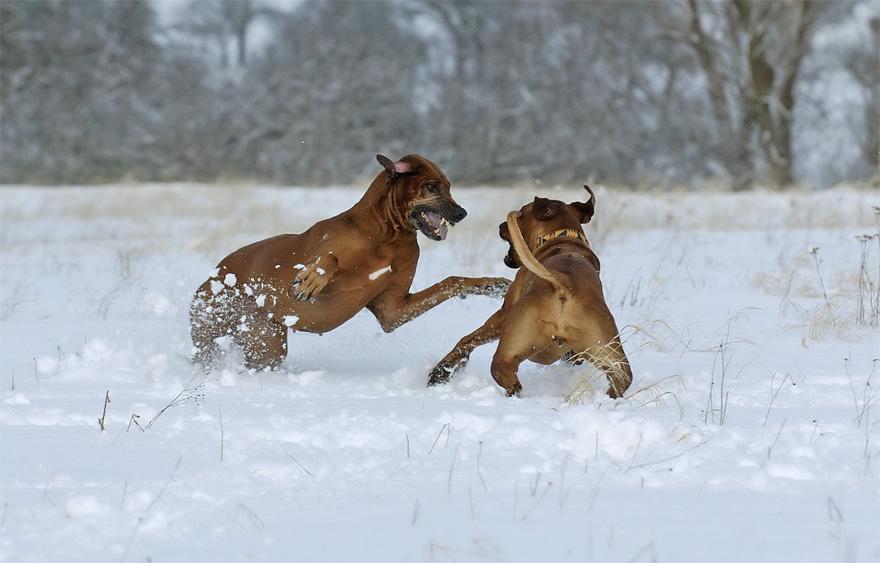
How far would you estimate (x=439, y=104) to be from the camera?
3161 centimetres

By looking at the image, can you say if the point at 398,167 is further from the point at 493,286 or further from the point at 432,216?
the point at 493,286

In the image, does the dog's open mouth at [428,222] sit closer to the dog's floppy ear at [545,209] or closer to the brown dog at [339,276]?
the brown dog at [339,276]

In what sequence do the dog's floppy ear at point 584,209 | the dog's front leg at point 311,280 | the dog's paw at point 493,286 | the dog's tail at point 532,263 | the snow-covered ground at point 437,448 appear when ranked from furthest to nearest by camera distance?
the dog's paw at point 493,286
the dog's floppy ear at point 584,209
the dog's front leg at point 311,280
the dog's tail at point 532,263
the snow-covered ground at point 437,448

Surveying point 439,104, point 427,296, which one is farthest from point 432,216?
point 439,104

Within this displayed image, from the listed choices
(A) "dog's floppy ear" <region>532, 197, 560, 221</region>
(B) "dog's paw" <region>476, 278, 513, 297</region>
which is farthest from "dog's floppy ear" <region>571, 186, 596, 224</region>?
(B) "dog's paw" <region>476, 278, 513, 297</region>

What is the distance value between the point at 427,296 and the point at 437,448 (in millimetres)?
2034

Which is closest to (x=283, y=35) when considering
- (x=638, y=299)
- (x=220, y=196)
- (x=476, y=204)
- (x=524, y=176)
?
(x=524, y=176)

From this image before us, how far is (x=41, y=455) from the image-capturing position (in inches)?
130

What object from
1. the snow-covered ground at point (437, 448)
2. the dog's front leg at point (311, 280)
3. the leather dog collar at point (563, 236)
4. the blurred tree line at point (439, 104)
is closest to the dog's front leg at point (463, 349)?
the snow-covered ground at point (437, 448)

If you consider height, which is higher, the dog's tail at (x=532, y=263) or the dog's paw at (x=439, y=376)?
the dog's tail at (x=532, y=263)

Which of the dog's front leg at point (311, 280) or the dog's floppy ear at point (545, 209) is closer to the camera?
the dog's front leg at point (311, 280)

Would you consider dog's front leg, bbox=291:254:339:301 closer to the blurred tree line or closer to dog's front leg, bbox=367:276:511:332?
dog's front leg, bbox=367:276:511:332

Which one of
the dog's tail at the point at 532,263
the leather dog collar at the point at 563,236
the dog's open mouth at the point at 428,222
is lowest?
the dog's tail at the point at 532,263

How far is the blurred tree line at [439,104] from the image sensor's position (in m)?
29.0
